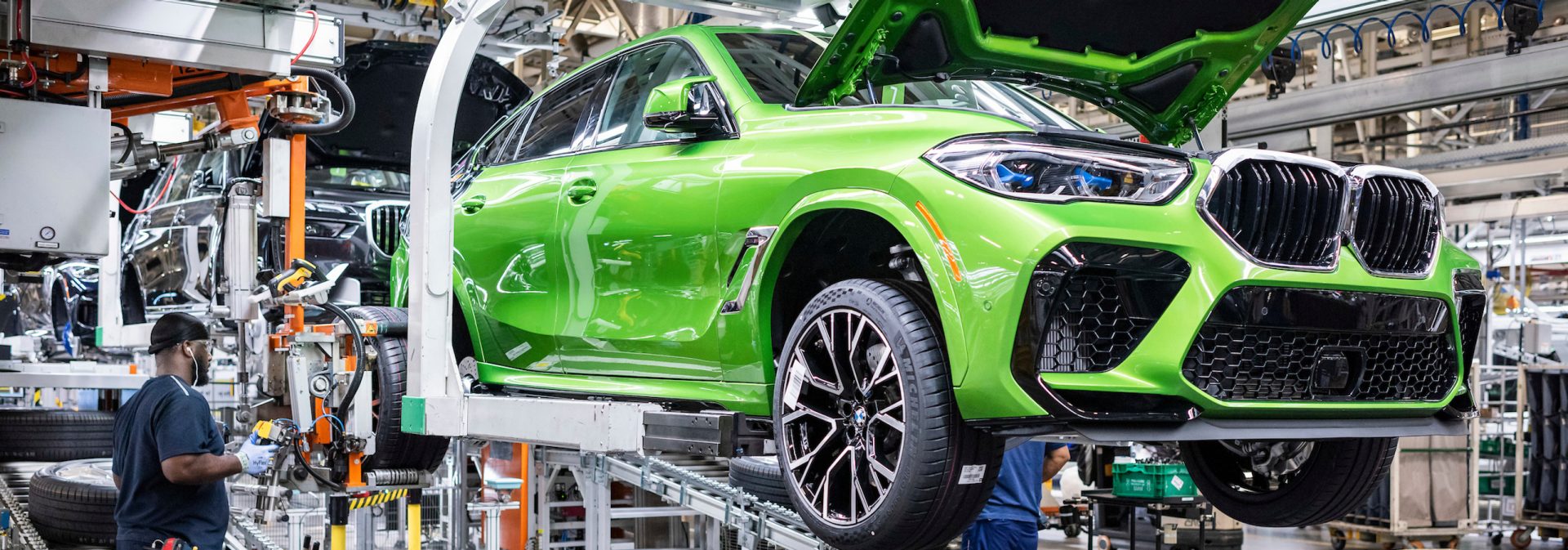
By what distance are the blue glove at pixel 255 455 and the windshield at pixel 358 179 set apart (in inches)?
124

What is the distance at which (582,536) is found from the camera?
8867 mm

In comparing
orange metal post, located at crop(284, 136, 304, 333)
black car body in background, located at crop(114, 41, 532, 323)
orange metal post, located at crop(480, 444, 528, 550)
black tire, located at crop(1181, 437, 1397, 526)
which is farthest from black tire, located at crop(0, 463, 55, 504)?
black tire, located at crop(1181, 437, 1397, 526)

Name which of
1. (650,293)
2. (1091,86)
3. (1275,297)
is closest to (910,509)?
(1275,297)

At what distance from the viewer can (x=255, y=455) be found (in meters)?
4.85

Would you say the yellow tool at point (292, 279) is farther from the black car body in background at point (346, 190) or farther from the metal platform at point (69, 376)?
the metal platform at point (69, 376)

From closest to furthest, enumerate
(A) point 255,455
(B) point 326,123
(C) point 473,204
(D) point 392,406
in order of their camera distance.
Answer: (C) point 473,204, (A) point 255,455, (D) point 392,406, (B) point 326,123

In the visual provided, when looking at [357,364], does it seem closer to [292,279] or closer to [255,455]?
[255,455]

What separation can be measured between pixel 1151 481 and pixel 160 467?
20.5 ft

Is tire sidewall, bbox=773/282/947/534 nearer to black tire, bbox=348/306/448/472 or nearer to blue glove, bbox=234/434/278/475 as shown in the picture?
black tire, bbox=348/306/448/472

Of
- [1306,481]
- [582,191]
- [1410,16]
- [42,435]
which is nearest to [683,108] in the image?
[582,191]

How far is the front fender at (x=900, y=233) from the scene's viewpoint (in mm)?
2797

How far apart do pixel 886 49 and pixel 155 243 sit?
6853 millimetres

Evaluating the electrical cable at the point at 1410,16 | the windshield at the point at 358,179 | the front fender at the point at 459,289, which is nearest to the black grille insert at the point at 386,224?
the windshield at the point at 358,179

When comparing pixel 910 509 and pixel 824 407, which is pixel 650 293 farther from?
pixel 910 509
